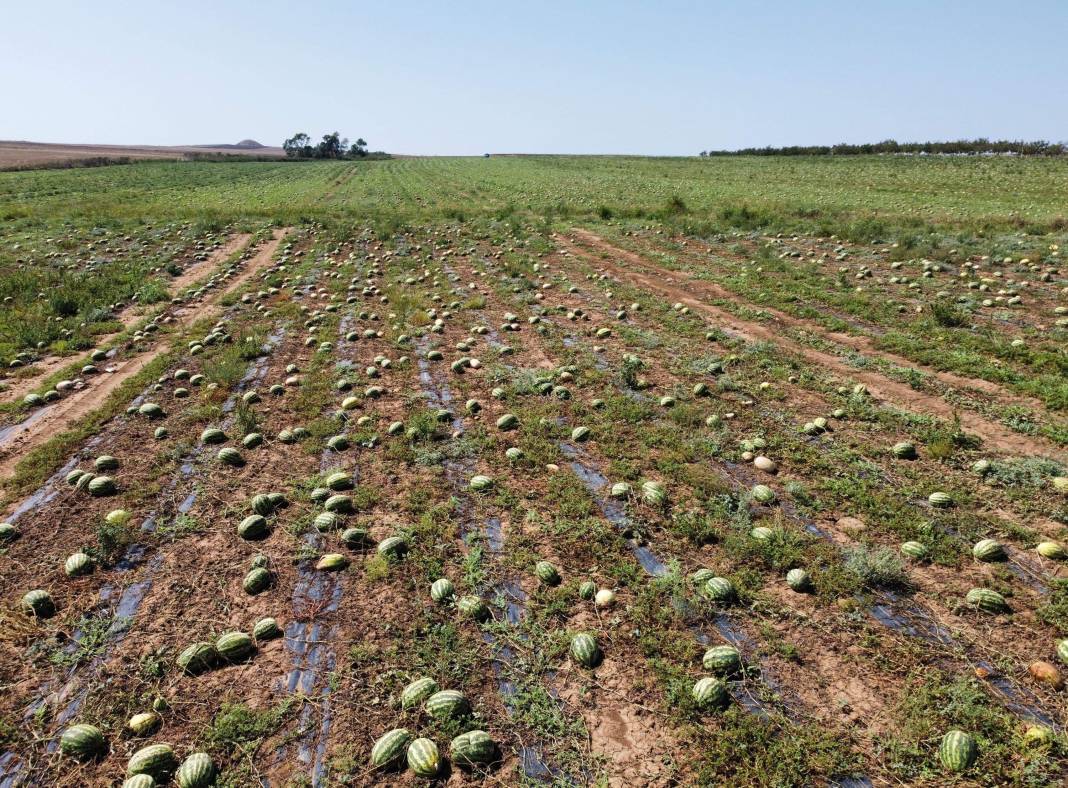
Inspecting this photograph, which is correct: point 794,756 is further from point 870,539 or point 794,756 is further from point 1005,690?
point 870,539

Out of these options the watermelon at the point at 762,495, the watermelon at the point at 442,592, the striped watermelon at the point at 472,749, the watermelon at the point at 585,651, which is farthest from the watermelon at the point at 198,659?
the watermelon at the point at 762,495

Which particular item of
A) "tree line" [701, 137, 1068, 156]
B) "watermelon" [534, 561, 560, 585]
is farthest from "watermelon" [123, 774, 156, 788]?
"tree line" [701, 137, 1068, 156]

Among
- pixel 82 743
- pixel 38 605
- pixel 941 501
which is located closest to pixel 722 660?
pixel 941 501

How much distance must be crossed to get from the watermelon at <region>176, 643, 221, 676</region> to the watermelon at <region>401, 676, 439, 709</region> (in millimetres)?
1768

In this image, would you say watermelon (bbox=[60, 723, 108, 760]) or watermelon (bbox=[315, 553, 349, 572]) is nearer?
watermelon (bbox=[60, 723, 108, 760])

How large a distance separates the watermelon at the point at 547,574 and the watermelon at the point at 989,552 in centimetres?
423

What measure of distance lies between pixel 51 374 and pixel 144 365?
161 cm

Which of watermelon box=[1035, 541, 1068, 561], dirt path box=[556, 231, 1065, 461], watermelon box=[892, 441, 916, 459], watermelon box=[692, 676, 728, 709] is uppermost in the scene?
dirt path box=[556, 231, 1065, 461]

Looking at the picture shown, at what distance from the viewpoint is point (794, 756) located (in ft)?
12.5

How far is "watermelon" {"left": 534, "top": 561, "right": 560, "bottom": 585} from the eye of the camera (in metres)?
5.42

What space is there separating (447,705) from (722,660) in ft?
7.33

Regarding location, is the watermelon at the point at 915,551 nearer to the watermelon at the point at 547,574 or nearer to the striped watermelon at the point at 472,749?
the watermelon at the point at 547,574

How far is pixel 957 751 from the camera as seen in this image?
3.67 m

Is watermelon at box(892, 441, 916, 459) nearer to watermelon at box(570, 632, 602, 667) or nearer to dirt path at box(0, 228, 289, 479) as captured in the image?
watermelon at box(570, 632, 602, 667)
